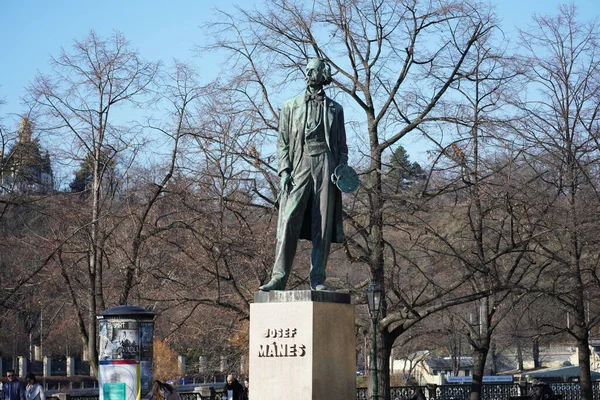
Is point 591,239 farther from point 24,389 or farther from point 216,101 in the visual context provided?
point 24,389

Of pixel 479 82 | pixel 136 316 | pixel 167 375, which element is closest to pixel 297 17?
pixel 479 82

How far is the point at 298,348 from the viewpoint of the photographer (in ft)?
33.6

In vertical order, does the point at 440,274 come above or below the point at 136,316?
above

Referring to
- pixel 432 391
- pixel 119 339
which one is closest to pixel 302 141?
pixel 119 339

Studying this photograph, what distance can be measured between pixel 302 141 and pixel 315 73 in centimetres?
77

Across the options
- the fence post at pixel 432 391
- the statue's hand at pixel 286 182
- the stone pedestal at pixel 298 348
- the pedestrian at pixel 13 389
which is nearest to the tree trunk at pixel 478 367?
the fence post at pixel 432 391

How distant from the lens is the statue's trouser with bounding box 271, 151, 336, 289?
35.7 ft

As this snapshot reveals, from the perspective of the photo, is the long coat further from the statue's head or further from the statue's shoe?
the statue's shoe

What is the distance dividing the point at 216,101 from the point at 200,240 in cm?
307

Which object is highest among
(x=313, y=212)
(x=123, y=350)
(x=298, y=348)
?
(x=313, y=212)

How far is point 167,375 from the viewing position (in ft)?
168

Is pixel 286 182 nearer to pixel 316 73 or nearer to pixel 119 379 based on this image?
pixel 316 73

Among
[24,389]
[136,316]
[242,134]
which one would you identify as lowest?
[24,389]

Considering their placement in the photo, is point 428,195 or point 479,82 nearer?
point 428,195
